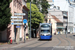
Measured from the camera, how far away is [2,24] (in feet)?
75.8

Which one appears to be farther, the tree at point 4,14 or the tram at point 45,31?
the tram at point 45,31

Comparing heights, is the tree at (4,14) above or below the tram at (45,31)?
above

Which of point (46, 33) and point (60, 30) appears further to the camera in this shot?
point (60, 30)

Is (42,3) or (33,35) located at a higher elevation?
(42,3)

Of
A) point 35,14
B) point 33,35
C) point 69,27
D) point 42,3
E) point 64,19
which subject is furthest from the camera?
point 64,19

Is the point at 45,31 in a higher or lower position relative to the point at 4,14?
lower

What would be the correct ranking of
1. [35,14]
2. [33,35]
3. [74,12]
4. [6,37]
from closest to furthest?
[6,37]
[35,14]
[33,35]
[74,12]

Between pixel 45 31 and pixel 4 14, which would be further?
pixel 45 31

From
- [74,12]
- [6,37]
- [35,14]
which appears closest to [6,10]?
[6,37]

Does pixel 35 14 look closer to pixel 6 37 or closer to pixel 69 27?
pixel 6 37

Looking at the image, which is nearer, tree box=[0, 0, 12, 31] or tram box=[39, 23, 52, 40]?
tree box=[0, 0, 12, 31]

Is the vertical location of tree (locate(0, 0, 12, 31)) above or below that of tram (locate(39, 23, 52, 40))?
above

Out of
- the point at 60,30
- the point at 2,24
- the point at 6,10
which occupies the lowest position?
the point at 60,30

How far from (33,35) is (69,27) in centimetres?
4580
